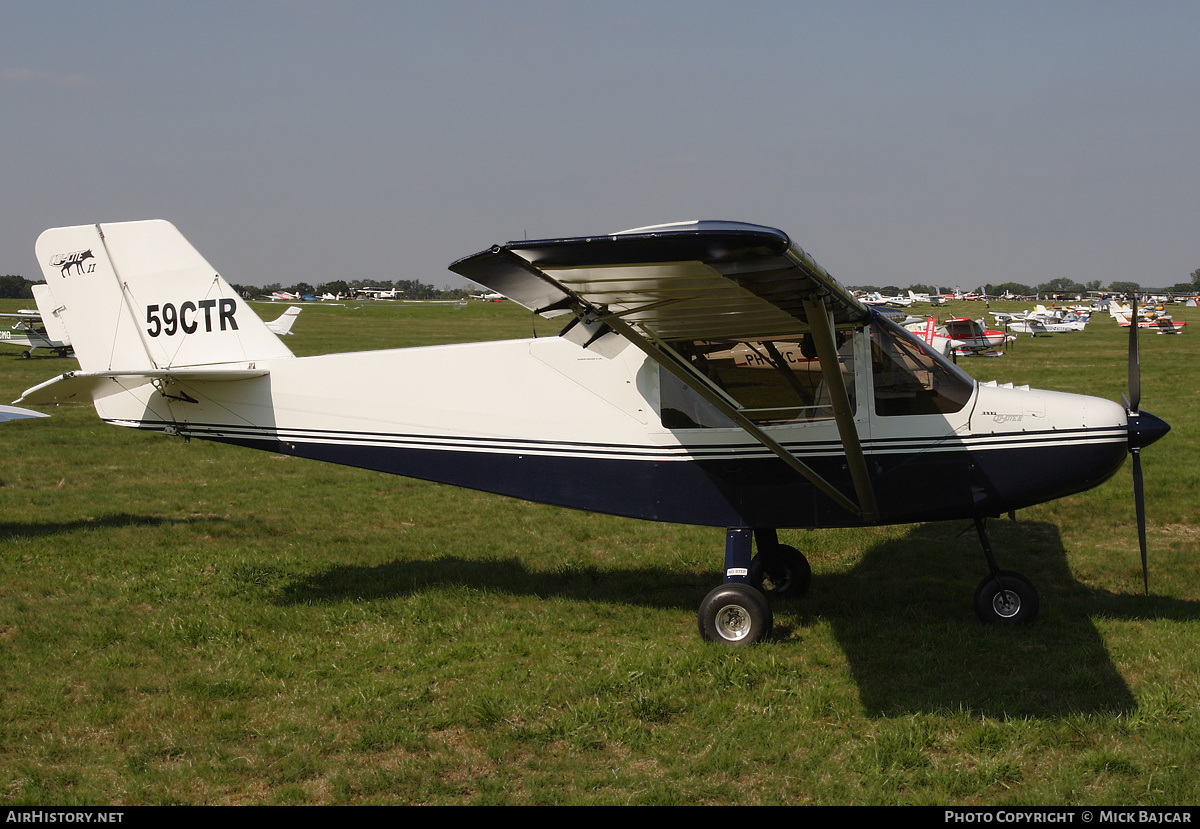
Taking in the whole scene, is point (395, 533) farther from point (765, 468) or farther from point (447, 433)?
point (765, 468)

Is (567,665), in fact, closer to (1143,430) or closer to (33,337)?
(1143,430)

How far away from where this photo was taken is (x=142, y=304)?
7750 millimetres

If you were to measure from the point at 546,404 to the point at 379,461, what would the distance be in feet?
4.88

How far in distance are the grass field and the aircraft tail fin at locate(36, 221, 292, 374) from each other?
6.59ft

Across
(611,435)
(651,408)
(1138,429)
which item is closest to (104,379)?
(611,435)

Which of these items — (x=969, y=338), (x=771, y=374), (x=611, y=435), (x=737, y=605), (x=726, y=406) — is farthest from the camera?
(x=969, y=338)

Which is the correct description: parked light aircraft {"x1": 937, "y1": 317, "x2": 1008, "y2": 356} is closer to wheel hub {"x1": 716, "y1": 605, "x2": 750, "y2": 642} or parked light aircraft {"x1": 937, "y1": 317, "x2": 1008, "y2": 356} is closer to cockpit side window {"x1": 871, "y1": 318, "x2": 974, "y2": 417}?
cockpit side window {"x1": 871, "y1": 318, "x2": 974, "y2": 417}

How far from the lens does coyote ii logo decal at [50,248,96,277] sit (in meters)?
7.76

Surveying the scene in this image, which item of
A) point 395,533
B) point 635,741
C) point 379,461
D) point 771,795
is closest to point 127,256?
A: point 379,461

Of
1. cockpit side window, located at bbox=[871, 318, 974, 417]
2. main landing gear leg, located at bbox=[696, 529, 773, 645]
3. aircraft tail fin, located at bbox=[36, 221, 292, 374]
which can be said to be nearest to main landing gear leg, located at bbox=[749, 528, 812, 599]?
main landing gear leg, located at bbox=[696, 529, 773, 645]

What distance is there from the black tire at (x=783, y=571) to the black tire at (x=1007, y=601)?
4.70ft

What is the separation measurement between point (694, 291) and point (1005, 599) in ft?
11.6

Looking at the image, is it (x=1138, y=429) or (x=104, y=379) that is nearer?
(x=1138, y=429)

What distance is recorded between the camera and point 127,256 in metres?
7.76
